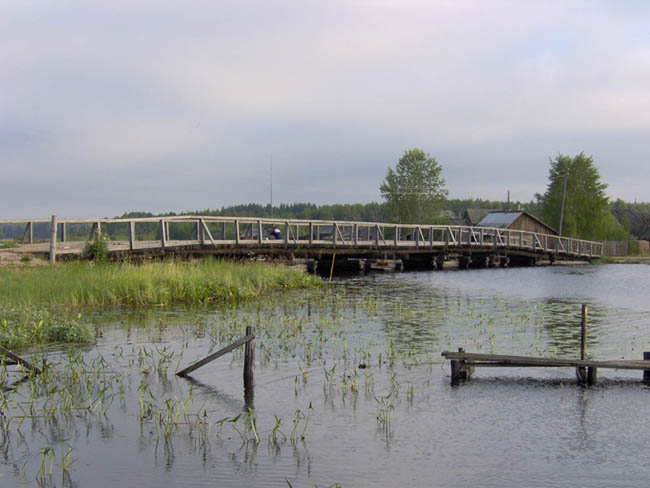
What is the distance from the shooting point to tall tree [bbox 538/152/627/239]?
223ft

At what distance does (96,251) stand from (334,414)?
15997 millimetres

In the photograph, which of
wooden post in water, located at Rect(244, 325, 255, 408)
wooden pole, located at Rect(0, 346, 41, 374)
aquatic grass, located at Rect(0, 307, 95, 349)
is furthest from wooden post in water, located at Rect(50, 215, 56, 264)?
wooden post in water, located at Rect(244, 325, 255, 408)

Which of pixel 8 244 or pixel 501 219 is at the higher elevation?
pixel 501 219

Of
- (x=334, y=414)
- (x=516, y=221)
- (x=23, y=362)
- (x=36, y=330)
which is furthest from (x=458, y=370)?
(x=516, y=221)

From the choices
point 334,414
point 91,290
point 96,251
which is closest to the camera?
point 334,414

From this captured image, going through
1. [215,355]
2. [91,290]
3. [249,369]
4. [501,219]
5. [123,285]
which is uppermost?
[501,219]

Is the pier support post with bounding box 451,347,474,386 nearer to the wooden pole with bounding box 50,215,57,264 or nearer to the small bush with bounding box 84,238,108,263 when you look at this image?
the small bush with bounding box 84,238,108,263

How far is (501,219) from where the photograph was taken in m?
61.2

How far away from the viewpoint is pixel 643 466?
23.5 ft

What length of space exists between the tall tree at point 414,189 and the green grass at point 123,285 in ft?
186

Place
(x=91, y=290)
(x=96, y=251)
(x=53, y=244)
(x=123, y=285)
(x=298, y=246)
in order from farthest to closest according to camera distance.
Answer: (x=298, y=246) < (x=96, y=251) < (x=53, y=244) < (x=123, y=285) < (x=91, y=290)

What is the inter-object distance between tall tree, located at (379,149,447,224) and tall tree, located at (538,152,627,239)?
13.8 metres

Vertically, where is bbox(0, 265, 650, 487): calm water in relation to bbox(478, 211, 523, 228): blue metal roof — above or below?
below

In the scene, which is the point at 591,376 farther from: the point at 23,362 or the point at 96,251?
the point at 96,251
